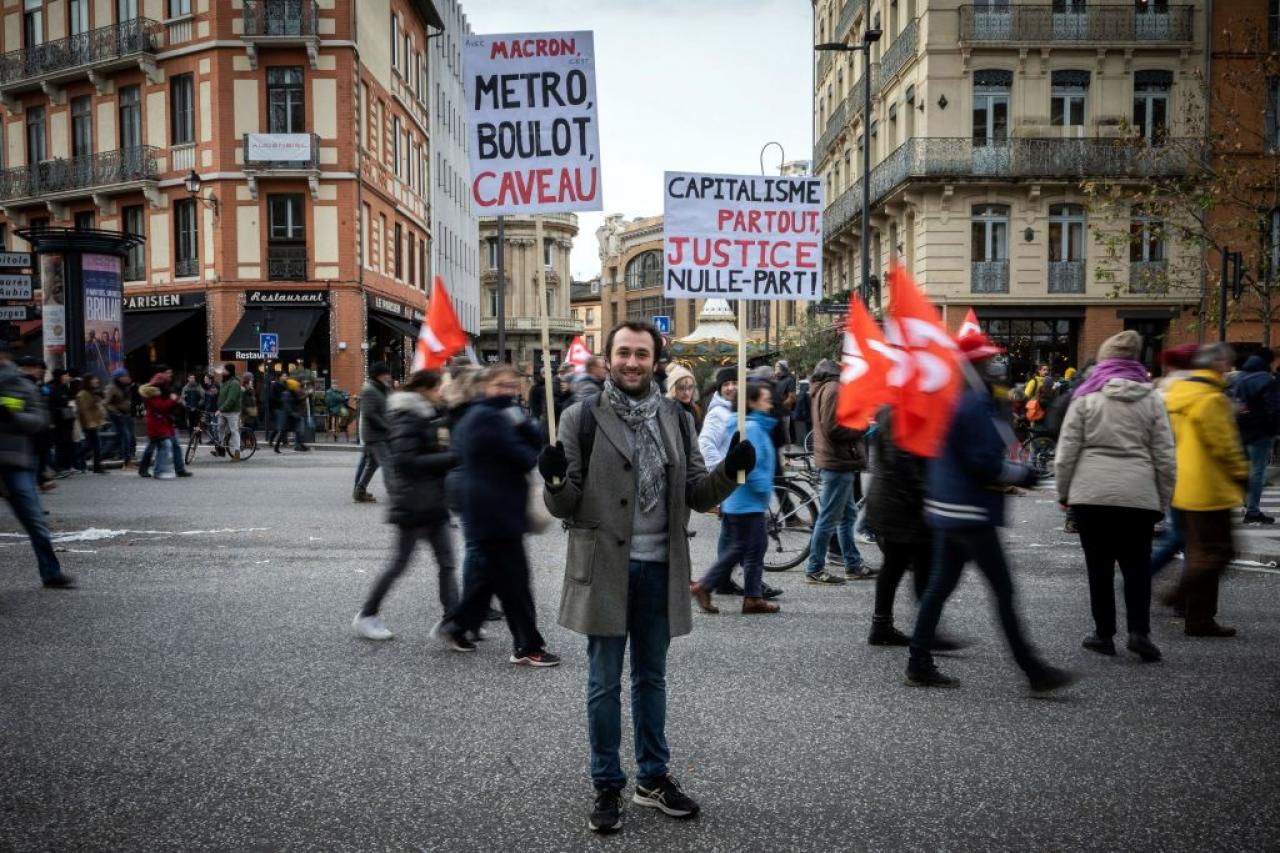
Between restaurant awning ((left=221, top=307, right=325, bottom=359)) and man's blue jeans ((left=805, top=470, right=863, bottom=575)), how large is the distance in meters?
23.8

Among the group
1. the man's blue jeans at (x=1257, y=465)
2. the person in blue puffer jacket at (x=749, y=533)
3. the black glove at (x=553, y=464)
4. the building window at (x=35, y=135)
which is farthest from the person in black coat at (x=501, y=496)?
the building window at (x=35, y=135)

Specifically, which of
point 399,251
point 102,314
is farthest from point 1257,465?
point 399,251

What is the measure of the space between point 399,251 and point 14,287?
18.5m

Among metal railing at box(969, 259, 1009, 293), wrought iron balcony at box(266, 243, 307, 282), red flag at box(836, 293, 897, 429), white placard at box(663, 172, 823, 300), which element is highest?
wrought iron balcony at box(266, 243, 307, 282)

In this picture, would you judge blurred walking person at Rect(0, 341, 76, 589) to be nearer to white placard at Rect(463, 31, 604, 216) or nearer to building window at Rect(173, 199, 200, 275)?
white placard at Rect(463, 31, 604, 216)

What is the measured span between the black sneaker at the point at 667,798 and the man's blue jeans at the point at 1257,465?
8737mm

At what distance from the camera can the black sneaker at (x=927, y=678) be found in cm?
532

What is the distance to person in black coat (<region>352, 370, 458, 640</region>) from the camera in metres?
6.29

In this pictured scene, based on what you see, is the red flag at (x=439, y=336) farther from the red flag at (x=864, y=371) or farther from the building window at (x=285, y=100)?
the building window at (x=285, y=100)

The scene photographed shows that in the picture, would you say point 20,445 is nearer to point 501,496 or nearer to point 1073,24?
point 501,496

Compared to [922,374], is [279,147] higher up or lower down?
higher up

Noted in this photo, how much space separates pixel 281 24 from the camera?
3027 centimetres

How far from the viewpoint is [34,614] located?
22.7 ft

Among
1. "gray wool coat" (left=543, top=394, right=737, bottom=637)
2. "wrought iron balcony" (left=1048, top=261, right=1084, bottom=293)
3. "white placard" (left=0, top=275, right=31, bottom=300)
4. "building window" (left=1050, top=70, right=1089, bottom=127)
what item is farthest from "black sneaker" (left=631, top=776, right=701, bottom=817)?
"building window" (left=1050, top=70, right=1089, bottom=127)
